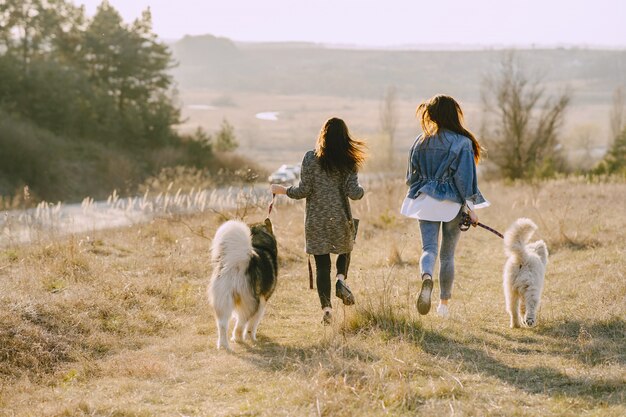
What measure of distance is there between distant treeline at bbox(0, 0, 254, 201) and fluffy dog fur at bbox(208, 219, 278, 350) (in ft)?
71.3

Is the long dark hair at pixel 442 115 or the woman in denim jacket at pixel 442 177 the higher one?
the long dark hair at pixel 442 115

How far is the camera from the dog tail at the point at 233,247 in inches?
238

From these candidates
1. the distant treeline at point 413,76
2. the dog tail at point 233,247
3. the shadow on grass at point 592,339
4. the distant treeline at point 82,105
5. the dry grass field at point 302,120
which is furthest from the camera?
the distant treeline at point 413,76

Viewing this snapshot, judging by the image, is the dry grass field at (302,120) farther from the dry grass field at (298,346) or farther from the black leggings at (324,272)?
the black leggings at (324,272)

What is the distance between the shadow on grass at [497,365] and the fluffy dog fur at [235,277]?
3.28ft

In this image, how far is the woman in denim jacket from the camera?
21.1 feet

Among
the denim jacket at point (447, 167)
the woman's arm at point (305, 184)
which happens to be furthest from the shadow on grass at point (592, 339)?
the woman's arm at point (305, 184)

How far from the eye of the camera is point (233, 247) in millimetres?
6051

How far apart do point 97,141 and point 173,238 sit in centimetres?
2264

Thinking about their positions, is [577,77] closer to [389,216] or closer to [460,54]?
[460,54]

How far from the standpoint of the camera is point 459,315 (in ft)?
23.3

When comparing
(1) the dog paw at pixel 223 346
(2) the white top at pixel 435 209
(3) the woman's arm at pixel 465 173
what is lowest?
(1) the dog paw at pixel 223 346

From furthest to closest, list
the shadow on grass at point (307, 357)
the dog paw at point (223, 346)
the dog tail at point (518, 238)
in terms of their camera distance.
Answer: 1. the dog tail at point (518, 238)
2. the dog paw at point (223, 346)
3. the shadow on grass at point (307, 357)

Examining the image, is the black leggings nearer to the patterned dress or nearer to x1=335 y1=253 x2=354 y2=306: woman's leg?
x1=335 y1=253 x2=354 y2=306: woman's leg
